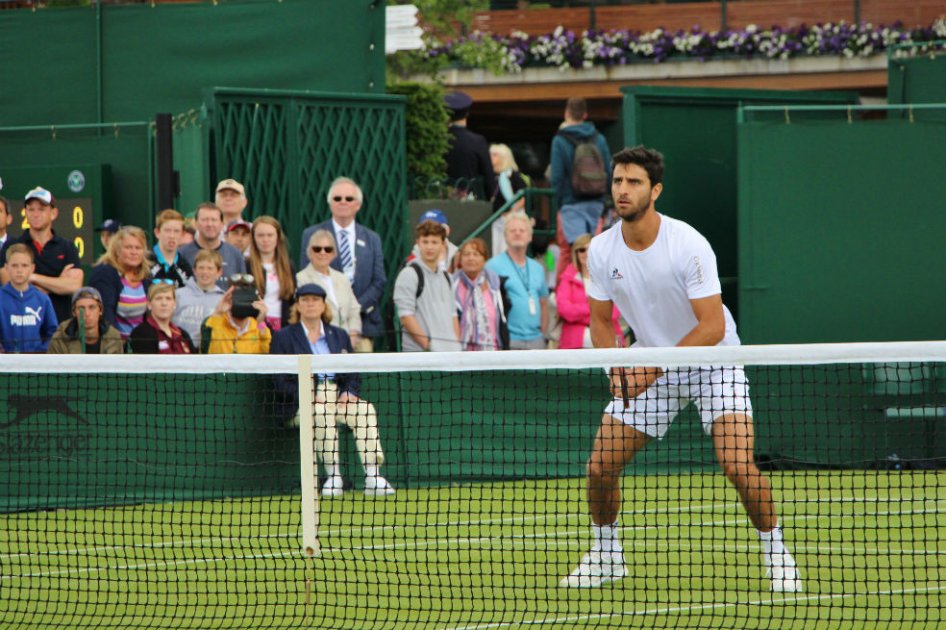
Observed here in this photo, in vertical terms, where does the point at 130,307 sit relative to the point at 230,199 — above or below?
below

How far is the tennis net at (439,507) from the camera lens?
6.58 metres

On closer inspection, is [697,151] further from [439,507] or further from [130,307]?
[439,507]

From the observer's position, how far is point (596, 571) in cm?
734

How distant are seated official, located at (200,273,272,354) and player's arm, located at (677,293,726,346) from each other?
4405mm

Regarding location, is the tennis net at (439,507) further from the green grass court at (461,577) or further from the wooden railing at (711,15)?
the wooden railing at (711,15)

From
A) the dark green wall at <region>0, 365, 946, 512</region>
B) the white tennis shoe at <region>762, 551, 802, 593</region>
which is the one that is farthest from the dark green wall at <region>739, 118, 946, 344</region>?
the white tennis shoe at <region>762, 551, 802, 593</region>

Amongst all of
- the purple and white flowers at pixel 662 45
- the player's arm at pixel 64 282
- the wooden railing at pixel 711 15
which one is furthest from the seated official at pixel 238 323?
the wooden railing at pixel 711 15

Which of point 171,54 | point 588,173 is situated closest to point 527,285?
point 588,173

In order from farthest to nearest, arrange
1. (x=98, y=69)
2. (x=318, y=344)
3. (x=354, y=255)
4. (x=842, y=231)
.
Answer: (x=98, y=69) → (x=842, y=231) → (x=354, y=255) → (x=318, y=344)

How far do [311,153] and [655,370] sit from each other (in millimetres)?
6830

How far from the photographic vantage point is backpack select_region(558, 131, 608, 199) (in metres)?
14.1

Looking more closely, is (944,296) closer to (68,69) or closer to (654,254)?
(654,254)

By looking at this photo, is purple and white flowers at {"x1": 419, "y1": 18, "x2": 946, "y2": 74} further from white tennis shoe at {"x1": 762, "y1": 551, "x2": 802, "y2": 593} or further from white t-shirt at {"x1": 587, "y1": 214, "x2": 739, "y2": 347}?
white tennis shoe at {"x1": 762, "y1": 551, "x2": 802, "y2": 593}

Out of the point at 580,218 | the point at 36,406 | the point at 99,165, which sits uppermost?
the point at 99,165
